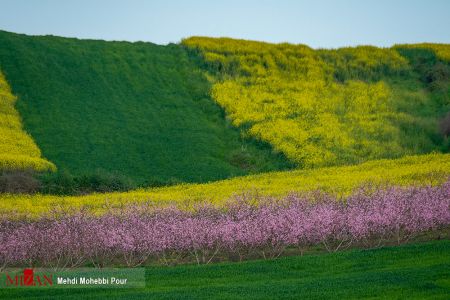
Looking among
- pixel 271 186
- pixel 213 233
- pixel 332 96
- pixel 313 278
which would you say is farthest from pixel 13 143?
pixel 313 278

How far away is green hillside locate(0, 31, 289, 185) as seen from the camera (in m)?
47.2

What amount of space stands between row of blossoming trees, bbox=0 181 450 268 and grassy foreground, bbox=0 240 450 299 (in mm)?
1658

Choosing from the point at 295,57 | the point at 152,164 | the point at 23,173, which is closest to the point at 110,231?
the point at 23,173

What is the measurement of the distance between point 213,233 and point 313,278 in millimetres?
5672

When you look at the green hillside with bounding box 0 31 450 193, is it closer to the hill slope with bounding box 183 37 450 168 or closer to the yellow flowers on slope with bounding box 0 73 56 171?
the hill slope with bounding box 183 37 450 168

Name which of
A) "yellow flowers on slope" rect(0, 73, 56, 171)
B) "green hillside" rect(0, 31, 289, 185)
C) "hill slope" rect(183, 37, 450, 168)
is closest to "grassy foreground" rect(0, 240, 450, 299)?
"green hillside" rect(0, 31, 289, 185)

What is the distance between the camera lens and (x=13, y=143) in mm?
48000

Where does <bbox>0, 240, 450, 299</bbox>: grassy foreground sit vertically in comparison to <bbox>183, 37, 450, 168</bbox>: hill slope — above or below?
below

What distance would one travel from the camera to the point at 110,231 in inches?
1005

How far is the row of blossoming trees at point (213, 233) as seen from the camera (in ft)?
82.3

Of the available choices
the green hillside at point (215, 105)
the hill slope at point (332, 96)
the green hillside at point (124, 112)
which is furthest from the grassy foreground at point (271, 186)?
the hill slope at point (332, 96)

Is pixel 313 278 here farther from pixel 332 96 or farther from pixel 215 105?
pixel 332 96

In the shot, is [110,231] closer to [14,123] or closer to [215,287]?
[215,287]

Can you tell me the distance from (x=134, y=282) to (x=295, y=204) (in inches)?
409
